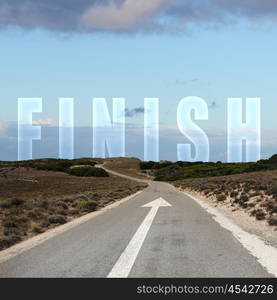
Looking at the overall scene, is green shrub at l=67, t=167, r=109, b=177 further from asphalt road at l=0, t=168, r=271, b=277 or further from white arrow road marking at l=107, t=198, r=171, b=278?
white arrow road marking at l=107, t=198, r=171, b=278

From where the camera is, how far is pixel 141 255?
10.4 m

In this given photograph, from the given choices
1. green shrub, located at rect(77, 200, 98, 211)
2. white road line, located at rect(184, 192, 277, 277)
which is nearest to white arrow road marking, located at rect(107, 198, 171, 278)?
white road line, located at rect(184, 192, 277, 277)

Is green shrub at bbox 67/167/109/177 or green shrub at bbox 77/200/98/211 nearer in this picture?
green shrub at bbox 77/200/98/211

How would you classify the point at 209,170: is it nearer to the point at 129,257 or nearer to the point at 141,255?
the point at 141,255

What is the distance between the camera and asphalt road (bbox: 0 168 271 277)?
8.61 metres

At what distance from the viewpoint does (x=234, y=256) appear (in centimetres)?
1012

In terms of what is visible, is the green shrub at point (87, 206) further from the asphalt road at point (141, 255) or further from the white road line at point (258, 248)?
the white road line at point (258, 248)

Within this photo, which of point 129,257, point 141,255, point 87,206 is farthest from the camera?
point 87,206

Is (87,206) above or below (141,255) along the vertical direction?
below

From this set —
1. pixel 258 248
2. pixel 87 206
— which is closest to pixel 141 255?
pixel 258 248

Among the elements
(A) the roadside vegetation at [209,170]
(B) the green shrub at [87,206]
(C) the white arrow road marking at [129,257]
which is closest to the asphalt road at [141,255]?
(C) the white arrow road marking at [129,257]

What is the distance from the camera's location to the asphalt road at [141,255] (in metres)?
8.61
